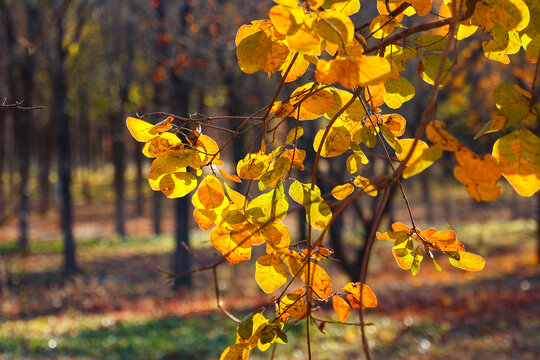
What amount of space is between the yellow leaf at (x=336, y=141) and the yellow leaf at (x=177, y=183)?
0.22 m

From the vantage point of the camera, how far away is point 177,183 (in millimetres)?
842

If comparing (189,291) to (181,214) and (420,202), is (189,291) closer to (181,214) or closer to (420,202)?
(181,214)

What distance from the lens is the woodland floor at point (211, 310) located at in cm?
701

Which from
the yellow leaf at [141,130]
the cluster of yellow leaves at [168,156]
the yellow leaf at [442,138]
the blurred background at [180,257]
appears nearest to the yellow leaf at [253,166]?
the cluster of yellow leaves at [168,156]

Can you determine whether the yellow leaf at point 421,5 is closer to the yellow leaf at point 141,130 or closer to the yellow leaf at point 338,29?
the yellow leaf at point 338,29

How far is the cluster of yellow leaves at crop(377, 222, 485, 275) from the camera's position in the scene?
770 millimetres

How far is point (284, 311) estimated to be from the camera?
0.83 meters

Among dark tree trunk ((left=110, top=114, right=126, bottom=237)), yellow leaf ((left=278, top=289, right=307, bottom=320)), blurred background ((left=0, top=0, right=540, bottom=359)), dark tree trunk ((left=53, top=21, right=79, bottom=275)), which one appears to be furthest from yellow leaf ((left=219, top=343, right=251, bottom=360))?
dark tree trunk ((left=110, top=114, right=126, bottom=237))

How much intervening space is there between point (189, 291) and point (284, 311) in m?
11.4

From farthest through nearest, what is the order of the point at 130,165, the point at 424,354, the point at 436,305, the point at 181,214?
the point at 130,165, the point at 181,214, the point at 436,305, the point at 424,354

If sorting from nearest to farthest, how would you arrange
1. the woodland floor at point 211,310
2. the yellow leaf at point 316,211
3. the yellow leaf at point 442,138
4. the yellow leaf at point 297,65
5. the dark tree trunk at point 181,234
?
the yellow leaf at point 442,138 → the yellow leaf at point 316,211 → the yellow leaf at point 297,65 → the woodland floor at point 211,310 → the dark tree trunk at point 181,234

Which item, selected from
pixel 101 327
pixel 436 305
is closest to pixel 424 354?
pixel 436 305

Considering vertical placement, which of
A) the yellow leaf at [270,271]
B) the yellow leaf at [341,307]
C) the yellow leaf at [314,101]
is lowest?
the yellow leaf at [341,307]

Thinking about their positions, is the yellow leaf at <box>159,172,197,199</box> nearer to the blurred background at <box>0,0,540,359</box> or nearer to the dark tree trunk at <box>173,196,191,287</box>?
the blurred background at <box>0,0,540,359</box>
